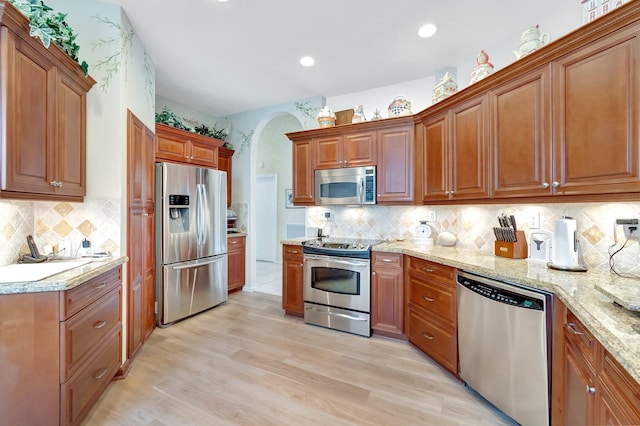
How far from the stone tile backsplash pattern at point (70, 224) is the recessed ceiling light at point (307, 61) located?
2.20 m

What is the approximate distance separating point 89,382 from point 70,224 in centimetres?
114

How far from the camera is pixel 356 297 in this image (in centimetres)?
289

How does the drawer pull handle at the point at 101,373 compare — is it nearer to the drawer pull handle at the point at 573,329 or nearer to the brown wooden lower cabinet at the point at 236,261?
the brown wooden lower cabinet at the point at 236,261

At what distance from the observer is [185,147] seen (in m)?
3.47

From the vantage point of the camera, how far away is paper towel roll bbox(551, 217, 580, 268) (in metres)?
1.70

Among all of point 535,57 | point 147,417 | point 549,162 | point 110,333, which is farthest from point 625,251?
point 110,333

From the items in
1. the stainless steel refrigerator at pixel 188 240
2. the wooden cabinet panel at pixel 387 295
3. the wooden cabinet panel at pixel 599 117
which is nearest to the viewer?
the wooden cabinet panel at pixel 599 117

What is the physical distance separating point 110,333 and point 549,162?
3124 mm

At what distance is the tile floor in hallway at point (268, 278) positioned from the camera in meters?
4.43

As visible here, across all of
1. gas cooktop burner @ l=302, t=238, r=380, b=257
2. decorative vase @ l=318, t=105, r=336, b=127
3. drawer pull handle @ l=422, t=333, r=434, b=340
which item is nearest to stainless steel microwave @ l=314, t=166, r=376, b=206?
gas cooktop burner @ l=302, t=238, r=380, b=257

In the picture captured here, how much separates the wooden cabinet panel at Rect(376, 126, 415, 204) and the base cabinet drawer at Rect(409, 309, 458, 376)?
123cm

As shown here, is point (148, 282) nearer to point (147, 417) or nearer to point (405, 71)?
point (147, 417)

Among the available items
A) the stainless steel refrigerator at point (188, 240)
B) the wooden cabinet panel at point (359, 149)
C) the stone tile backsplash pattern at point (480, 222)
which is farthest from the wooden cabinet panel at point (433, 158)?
the stainless steel refrigerator at point (188, 240)

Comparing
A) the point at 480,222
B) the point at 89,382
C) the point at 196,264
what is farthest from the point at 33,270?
the point at 480,222
